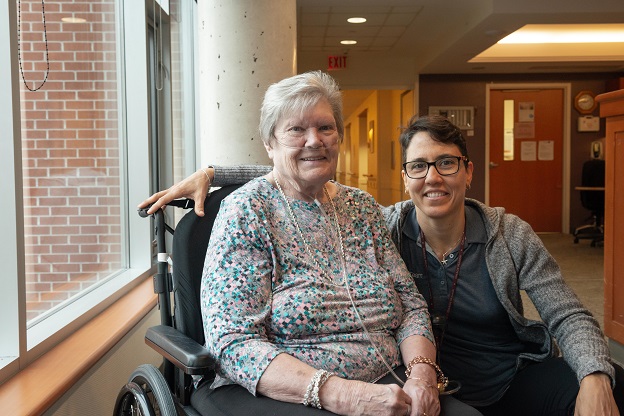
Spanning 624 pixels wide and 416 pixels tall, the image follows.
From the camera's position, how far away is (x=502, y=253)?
6.29ft

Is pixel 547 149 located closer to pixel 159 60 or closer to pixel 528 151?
pixel 528 151

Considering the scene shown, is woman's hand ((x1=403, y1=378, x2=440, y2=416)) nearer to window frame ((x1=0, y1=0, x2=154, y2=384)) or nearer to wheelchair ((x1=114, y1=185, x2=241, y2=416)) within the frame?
wheelchair ((x1=114, y1=185, x2=241, y2=416))

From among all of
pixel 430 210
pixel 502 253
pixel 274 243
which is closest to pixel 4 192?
pixel 274 243

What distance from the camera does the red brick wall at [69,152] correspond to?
2502 mm

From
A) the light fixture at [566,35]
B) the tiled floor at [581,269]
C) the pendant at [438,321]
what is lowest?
the tiled floor at [581,269]

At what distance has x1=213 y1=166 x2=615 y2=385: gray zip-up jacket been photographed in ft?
5.77

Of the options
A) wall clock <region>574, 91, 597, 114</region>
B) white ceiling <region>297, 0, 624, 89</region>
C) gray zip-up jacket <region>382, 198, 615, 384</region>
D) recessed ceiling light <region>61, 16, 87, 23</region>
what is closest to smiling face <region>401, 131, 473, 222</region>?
gray zip-up jacket <region>382, 198, 615, 384</region>

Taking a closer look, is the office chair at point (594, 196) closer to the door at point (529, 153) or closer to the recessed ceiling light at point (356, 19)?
the door at point (529, 153)

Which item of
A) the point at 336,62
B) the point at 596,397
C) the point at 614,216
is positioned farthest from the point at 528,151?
the point at 596,397

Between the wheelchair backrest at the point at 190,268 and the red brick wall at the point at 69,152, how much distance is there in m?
0.86

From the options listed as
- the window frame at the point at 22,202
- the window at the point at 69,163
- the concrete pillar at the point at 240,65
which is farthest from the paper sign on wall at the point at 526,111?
the concrete pillar at the point at 240,65

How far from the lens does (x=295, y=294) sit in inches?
65.1

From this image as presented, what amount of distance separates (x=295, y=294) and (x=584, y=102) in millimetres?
10428

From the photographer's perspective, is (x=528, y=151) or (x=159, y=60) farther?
(x=528, y=151)
